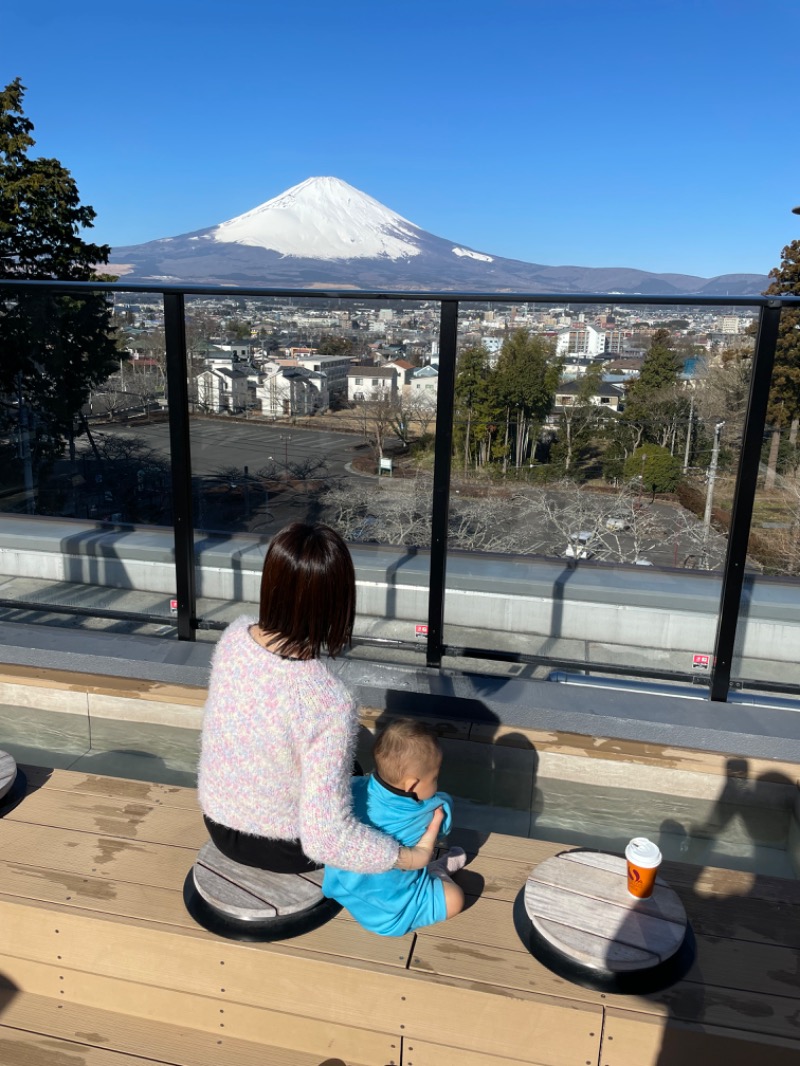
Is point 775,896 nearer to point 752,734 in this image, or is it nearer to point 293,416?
point 752,734

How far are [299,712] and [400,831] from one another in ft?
1.44

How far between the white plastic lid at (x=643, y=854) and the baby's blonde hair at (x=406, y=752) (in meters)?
0.50

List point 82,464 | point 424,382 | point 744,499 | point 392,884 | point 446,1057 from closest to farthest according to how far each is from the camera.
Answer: point 446,1057 < point 392,884 < point 744,499 < point 424,382 < point 82,464

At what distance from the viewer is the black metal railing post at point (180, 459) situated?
11.5ft

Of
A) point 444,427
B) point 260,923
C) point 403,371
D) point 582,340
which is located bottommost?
point 260,923

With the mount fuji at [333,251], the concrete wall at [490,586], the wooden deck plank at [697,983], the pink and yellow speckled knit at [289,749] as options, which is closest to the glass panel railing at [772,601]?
the concrete wall at [490,586]

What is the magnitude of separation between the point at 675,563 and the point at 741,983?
Answer: 1.85 m

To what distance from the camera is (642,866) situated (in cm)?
189

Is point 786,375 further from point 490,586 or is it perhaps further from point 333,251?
point 333,251

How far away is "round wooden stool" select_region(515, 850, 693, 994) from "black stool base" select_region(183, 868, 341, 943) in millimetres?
483

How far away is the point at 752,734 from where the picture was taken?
3021 mm

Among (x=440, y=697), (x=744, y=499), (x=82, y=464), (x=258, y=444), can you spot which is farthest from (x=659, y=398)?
(x=82, y=464)

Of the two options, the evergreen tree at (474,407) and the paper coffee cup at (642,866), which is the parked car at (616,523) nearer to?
the evergreen tree at (474,407)

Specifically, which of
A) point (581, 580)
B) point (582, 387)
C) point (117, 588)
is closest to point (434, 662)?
point (581, 580)
